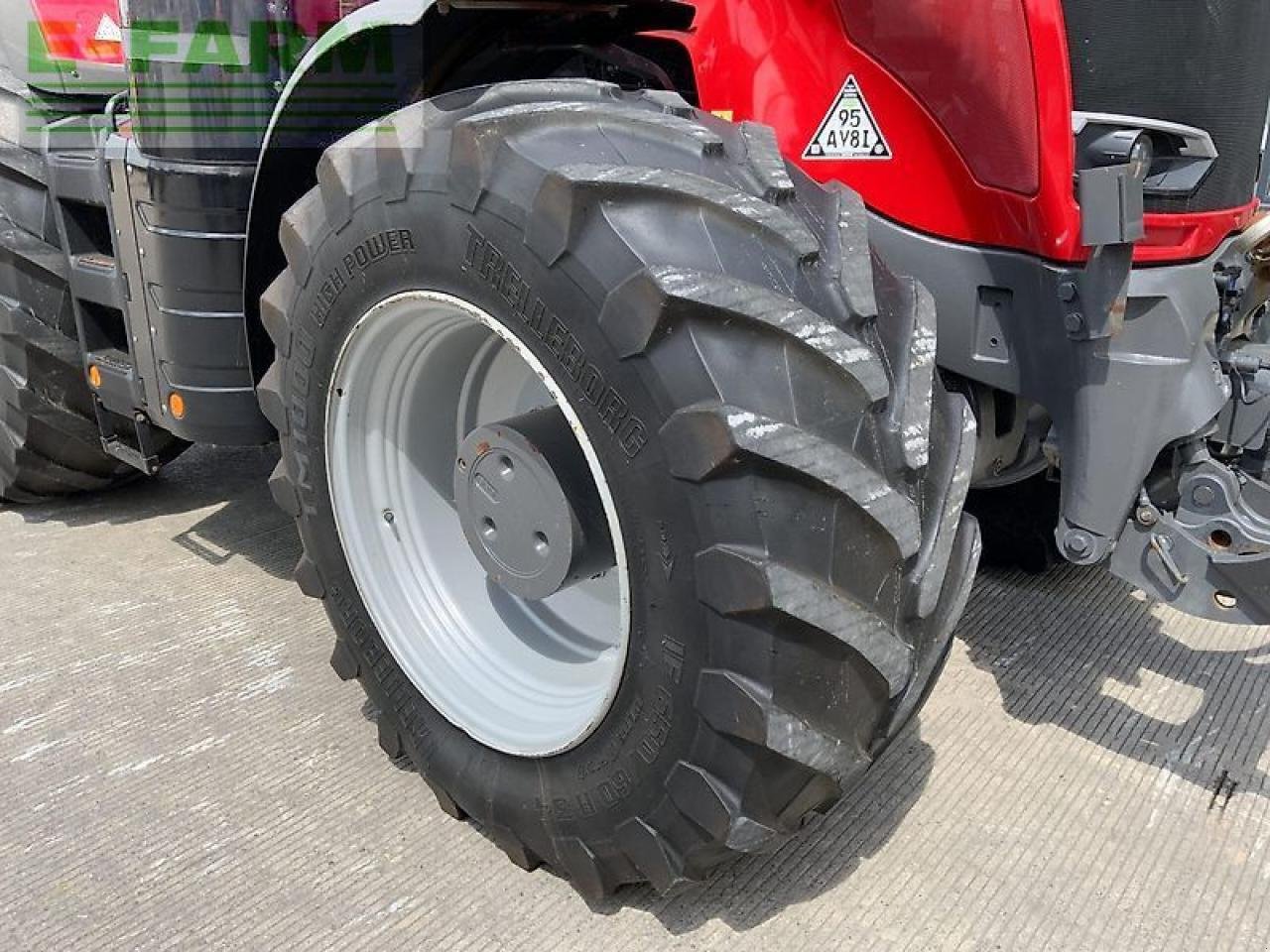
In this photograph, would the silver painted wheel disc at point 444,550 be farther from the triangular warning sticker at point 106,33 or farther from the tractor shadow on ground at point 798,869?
the triangular warning sticker at point 106,33

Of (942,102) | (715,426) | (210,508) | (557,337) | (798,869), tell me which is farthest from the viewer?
(210,508)

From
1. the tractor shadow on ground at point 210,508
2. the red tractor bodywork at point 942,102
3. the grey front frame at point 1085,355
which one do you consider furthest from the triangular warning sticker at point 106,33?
the grey front frame at point 1085,355

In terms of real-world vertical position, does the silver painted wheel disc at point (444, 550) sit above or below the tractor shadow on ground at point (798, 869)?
above

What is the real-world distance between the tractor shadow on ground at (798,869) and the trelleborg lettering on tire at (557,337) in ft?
2.26

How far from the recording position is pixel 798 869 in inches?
71.6

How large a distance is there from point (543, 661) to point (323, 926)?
0.56m

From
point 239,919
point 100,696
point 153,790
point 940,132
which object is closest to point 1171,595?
point 940,132

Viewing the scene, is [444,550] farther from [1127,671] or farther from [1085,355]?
[1127,671]

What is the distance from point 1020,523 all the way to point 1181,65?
1282 mm

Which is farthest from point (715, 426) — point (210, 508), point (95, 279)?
point (210, 508)

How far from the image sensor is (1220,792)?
6.66 ft

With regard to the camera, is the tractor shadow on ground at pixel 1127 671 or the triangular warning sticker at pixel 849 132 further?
the tractor shadow on ground at pixel 1127 671

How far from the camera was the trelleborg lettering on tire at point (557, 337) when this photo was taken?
1.41 m

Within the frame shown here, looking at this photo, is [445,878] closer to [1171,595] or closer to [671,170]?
[671,170]
